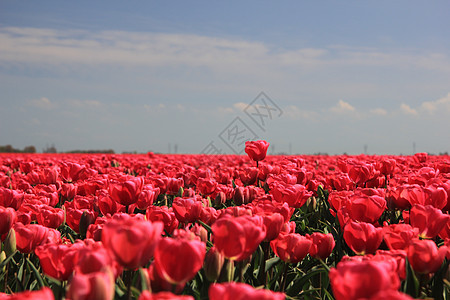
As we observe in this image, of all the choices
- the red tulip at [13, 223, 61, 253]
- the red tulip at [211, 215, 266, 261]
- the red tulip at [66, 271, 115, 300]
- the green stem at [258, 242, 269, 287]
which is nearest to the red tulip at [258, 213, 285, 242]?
the green stem at [258, 242, 269, 287]

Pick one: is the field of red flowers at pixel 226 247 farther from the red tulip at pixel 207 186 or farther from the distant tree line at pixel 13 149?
the distant tree line at pixel 13 149

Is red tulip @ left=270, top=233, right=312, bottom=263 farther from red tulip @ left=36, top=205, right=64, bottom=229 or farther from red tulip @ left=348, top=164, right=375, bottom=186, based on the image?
red tulip @ left=348, top=164, right=375, bottom=186

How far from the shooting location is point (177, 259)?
48.6 inches

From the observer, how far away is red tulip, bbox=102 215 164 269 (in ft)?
3.71

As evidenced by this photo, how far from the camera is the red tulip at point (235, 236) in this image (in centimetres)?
140

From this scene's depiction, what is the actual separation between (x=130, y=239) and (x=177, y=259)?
175 millimetres

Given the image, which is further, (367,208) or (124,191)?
(124,191)

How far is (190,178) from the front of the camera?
15.8 ft

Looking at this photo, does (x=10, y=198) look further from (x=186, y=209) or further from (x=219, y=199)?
(x=219, y=199)

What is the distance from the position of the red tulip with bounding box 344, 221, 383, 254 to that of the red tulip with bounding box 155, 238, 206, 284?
0.98 m

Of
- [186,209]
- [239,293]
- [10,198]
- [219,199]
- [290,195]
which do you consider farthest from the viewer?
[219,199]

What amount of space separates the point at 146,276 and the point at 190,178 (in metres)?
3.51

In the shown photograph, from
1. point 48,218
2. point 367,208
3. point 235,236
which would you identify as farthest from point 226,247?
point 48,218

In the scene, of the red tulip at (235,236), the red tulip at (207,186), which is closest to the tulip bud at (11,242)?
the red tulip at (235,236)
